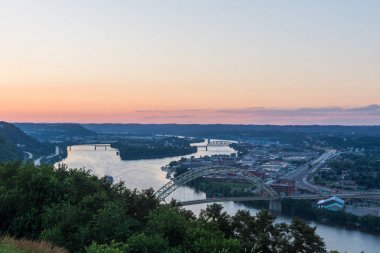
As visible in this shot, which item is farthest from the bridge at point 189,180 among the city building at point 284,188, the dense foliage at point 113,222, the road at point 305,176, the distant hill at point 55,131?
the distant hill at point 55,131

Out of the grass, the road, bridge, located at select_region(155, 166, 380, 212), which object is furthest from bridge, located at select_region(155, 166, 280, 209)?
the grass

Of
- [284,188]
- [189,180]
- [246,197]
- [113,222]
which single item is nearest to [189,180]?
[189,180]

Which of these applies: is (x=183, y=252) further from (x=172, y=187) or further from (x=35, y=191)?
(x=172, y=187)

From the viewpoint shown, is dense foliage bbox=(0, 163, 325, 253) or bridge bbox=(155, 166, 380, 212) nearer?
dense foliage bbox=(0, 163, 325, 253)

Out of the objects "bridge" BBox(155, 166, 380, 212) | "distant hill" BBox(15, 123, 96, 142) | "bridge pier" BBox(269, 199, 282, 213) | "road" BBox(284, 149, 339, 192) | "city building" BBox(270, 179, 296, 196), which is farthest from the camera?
"distant hill" BBox(15, 123, 96, 142)

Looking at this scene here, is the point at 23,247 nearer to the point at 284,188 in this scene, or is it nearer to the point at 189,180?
the point at 189,180

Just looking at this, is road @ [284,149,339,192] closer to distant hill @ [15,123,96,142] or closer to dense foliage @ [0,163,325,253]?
dense foliage @ [0,163,325,253]

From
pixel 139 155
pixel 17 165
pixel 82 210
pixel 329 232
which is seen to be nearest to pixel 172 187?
pixel 329 232
